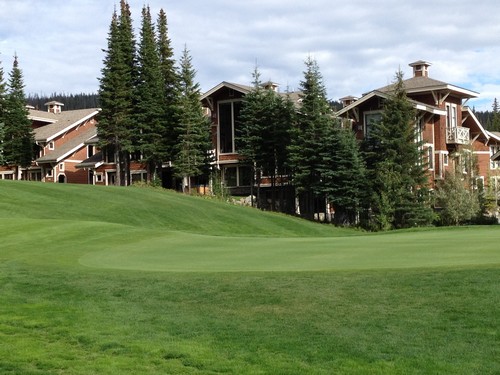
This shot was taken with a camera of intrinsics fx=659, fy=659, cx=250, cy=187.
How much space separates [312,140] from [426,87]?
12.7 meters

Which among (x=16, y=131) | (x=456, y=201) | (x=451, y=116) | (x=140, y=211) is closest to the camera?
(x=140, y=211)

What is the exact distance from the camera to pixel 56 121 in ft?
269

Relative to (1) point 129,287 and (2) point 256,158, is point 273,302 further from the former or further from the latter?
(2) point 256,158

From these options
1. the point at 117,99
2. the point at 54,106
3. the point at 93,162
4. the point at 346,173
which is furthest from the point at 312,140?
the point at 54,106

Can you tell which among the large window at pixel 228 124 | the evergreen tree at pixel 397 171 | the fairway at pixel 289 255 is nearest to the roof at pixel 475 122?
the evergreen tree at pixel 397 171

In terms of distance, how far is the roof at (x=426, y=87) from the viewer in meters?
52.9

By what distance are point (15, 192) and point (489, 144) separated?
51.0m

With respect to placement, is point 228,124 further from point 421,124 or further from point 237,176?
point 421,124

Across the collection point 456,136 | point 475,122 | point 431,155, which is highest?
point 475,122

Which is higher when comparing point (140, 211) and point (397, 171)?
point (397, 171)

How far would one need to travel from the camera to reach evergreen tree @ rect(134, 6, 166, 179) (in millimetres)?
56281

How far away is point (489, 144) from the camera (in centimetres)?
6912

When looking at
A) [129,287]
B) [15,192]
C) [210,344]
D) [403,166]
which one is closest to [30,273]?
[129,287]

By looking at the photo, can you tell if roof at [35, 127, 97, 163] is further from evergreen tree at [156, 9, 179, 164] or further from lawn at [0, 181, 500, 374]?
lawn at [0, 181, 500, 374]
